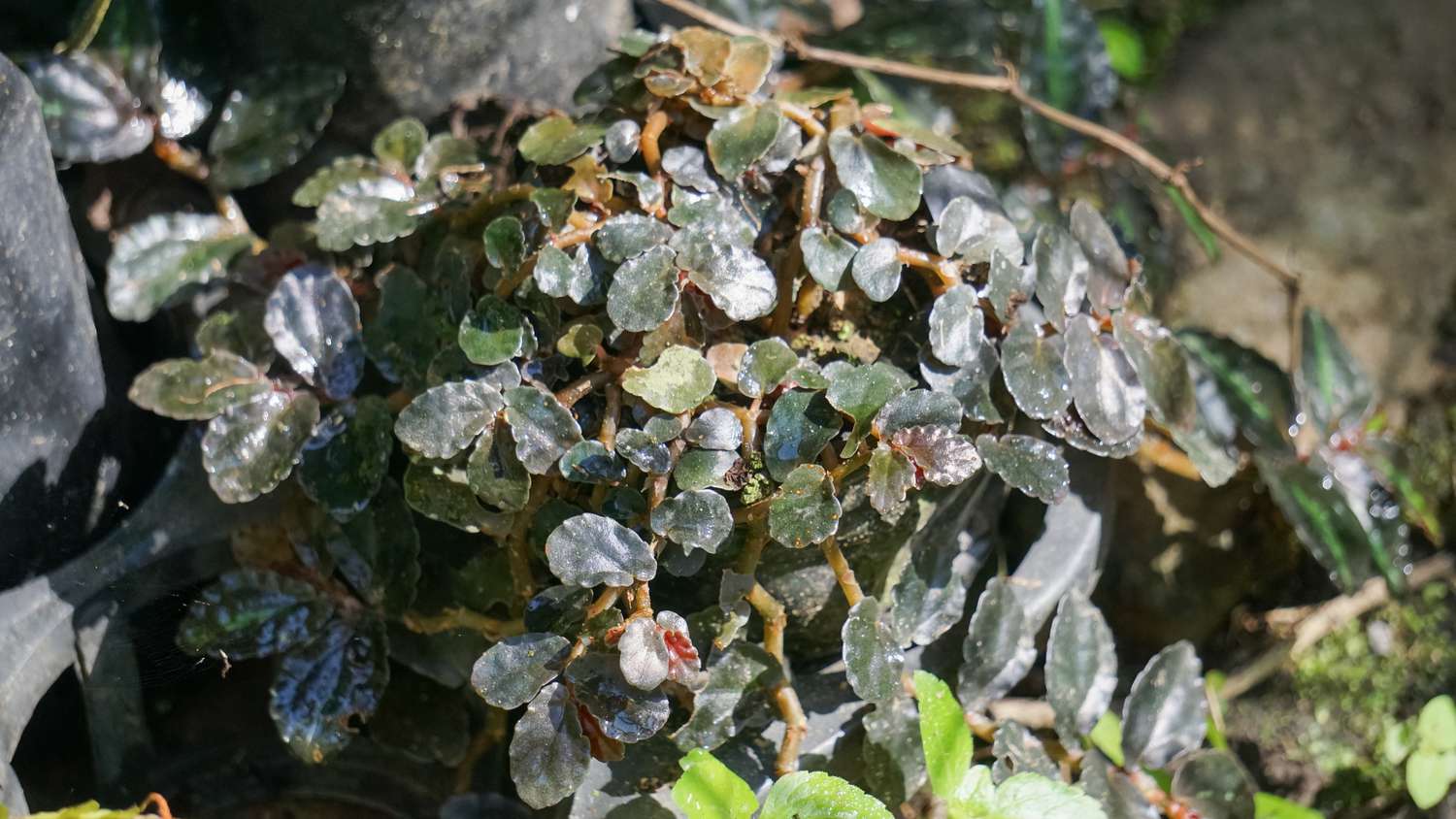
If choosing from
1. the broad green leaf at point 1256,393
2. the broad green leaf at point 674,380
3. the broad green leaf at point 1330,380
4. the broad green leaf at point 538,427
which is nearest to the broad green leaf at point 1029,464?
the broad green leaf at point 674,380

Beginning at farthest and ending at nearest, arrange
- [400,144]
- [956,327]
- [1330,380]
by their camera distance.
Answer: [1330,380] < [400,144] < [956,327]

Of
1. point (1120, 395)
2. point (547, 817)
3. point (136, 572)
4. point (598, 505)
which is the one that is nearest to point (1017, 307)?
point (1120, 395)

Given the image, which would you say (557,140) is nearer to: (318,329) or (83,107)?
(318,329)

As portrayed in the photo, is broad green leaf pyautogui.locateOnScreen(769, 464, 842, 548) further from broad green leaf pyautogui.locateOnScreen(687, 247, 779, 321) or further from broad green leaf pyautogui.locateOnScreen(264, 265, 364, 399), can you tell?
broad green leaf pyautogui.locateOnScreen(264, 265, 364, 399)

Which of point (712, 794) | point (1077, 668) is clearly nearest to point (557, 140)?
point (712, 794)

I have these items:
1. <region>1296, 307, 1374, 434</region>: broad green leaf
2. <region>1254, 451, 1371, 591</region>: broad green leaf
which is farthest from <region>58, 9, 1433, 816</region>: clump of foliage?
<region>1296, 307, 1374, 434</region>: broad green leaf

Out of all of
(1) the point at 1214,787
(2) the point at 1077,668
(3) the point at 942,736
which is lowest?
(1) the point at 1214,787
